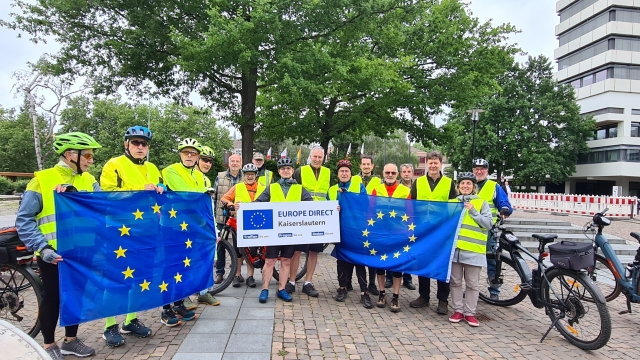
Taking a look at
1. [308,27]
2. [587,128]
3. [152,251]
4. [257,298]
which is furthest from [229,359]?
[587,128]

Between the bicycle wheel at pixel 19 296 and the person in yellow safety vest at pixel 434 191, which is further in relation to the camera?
the person in yellow safety vest at pixel 434 191

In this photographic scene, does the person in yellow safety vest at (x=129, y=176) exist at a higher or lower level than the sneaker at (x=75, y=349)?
higher

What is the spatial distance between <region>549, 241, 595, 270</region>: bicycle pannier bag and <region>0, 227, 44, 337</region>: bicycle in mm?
5394

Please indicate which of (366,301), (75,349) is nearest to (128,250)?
(75,349)

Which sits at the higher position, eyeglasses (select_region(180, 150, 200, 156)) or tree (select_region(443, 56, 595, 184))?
tree (select_region(443, 56, 595, 184))

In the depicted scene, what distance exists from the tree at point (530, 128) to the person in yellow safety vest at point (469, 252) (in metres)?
33.6

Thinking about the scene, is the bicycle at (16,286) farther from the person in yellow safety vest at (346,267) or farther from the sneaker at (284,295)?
the person in yellow safety vest at (346,267)

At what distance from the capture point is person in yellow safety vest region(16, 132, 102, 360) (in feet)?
10.7

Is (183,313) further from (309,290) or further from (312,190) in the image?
(312,190)

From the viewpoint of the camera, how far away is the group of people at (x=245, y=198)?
3.43 meters

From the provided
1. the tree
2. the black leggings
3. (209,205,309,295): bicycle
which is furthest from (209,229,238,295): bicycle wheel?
the tree

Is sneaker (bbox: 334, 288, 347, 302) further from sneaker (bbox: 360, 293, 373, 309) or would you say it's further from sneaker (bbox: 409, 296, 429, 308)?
sneaker (bbox: 409, 296, 429, 308)

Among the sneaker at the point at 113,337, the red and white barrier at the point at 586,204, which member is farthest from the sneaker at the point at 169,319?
the red and white barrier at the point at 586,204

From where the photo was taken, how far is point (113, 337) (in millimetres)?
3814
